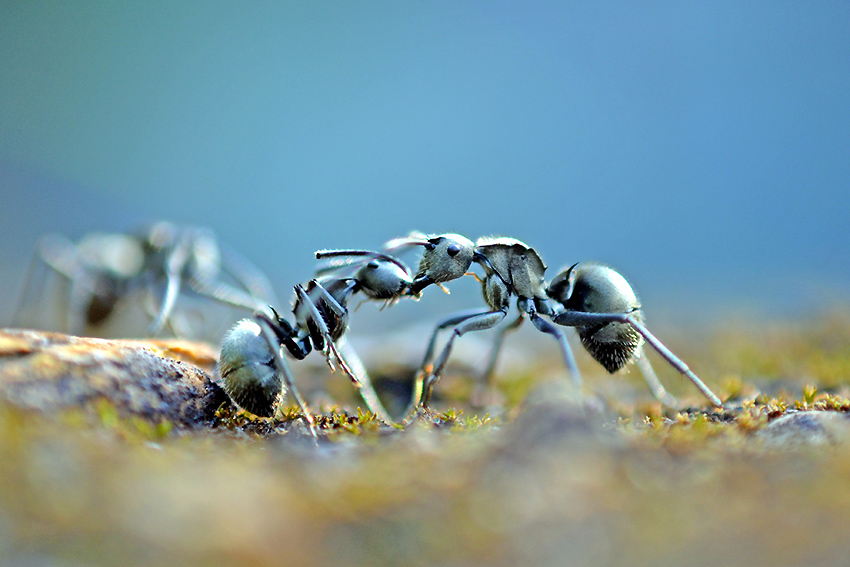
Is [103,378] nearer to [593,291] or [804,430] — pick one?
[593,291]

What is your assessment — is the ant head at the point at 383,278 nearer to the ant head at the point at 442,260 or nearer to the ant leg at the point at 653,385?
the ant head at the point at 442,260

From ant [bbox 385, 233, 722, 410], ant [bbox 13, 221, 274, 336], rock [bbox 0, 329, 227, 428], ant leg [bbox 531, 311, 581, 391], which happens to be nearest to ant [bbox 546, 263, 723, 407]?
ant [bbox 385, 233, 722, 410]

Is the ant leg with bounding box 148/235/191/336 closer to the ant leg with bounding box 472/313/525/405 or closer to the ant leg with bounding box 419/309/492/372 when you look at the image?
the ant leg with bounding box 419/309/492/372

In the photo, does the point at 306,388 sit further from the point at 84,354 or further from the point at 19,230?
the point at 19,230

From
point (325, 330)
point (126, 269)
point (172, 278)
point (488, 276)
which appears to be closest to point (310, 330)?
point (325, 330)

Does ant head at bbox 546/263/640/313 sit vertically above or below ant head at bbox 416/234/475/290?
above

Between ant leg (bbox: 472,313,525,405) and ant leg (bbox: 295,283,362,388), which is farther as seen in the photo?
ant leg (bbox: 472,313,525,405)
